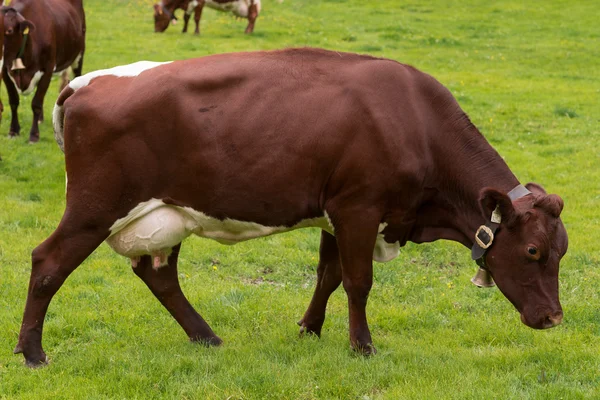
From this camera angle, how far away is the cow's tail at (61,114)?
6.39 meters

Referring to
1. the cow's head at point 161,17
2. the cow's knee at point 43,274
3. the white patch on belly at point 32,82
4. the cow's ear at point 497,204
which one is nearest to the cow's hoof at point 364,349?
the cow's ear at point 497,204

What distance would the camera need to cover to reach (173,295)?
6.61 m

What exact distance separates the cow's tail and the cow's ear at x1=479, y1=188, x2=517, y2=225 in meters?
3.03

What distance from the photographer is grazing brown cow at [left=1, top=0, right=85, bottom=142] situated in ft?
42.2

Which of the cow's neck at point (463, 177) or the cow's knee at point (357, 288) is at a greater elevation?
the cow's neck at point (463, 177)

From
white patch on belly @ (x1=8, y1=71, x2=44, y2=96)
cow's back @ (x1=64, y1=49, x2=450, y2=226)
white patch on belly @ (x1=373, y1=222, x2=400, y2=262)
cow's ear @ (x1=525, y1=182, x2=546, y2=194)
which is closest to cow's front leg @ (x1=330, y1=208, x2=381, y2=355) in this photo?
cow's back @ (x1=64, y1=49, x2=450, y2=226)

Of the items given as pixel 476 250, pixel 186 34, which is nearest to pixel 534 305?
pixel 476 250

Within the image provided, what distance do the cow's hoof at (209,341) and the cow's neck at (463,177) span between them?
1.89 meters

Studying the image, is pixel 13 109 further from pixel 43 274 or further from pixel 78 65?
pixel 43 274

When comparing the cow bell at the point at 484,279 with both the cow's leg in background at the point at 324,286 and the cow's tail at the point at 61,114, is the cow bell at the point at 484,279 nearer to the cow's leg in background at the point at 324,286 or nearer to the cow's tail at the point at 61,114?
the cow's leg in background at the point at 324,286

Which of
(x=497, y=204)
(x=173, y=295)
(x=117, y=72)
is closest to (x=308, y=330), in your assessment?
(x=173, y=295)

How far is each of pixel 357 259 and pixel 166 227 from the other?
1.36 metres

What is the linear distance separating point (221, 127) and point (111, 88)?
881 millimetres

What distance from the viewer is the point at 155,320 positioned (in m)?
7.15
